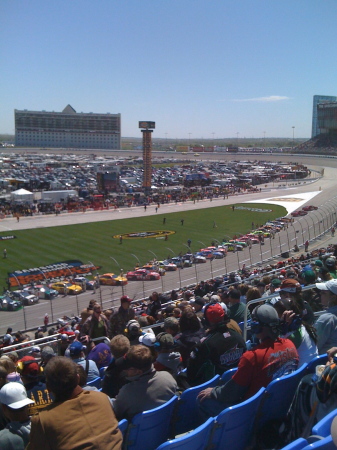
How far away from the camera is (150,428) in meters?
3.33

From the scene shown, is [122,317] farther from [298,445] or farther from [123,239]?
[123,239]

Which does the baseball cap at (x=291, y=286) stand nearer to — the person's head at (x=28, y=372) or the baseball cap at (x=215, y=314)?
the baseball cap at (x=215, y=314)

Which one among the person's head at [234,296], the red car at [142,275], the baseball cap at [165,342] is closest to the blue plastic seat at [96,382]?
the baseball cap at [165,342]

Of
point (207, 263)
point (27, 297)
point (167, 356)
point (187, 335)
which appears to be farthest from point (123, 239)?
point (167, 356)

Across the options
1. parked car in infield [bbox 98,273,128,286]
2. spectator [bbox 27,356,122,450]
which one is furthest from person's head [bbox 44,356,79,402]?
parked car in infield [bbox 98,273,128,286]

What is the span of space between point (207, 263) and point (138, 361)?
24.3 meters

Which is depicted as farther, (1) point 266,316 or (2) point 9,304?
(2) point 9,304

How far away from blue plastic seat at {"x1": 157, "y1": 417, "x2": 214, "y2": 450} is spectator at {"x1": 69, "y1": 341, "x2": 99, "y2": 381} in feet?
5.11

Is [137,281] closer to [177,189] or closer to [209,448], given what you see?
[209,448]

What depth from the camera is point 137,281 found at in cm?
2342

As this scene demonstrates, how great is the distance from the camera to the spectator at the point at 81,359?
170 inches

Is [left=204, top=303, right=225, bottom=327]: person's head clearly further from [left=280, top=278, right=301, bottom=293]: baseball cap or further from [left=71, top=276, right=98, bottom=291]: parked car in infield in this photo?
[left=71, top=276, right=98, bottom=291]: parked car in infield

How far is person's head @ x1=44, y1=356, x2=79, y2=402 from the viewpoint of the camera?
2.67 metres

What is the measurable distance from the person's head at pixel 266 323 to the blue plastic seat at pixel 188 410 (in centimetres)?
56
